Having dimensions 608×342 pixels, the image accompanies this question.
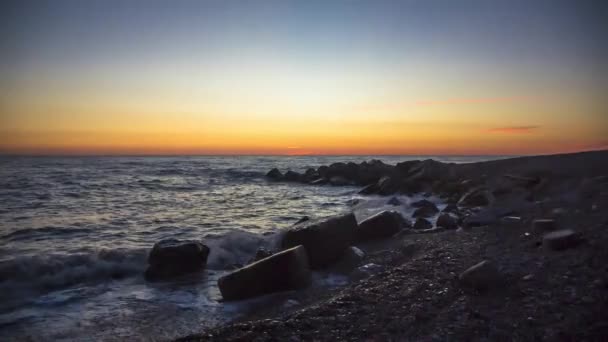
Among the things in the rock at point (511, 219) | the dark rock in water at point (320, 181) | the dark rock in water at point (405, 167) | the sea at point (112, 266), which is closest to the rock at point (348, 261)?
the sea at point (112, 266)

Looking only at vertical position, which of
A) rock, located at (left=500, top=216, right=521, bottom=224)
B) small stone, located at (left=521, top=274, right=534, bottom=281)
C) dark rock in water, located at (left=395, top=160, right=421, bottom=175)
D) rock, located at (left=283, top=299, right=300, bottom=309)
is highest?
dark rock in water, located at (left=395, top=160, right=421, bottom=175)

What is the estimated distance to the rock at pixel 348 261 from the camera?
5962mm

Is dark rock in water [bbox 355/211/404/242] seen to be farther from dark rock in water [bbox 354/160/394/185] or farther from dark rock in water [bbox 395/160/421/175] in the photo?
dark rock in water [bbox 354/160/394/185]

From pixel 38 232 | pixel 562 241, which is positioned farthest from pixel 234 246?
pixel 562 241

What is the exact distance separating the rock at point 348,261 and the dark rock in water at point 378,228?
1.13m

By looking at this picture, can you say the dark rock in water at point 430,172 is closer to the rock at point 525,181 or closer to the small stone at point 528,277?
the rock at point 525,181

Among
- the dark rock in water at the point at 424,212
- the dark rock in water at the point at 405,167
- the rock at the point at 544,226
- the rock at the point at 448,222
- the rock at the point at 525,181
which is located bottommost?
the dark rock in water at the point at 424,212

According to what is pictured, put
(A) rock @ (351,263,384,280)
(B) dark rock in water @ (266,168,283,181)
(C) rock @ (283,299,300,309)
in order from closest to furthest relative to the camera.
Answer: (C) rock @ (283,299,300,309) < (A) rock @ (351,263,384,280) < (B) dark rock in water @ (266,168,283,181)

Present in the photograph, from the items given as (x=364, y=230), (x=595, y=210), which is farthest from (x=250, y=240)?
(x=595, y=210)

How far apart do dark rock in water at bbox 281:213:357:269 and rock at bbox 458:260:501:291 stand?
2.74 m

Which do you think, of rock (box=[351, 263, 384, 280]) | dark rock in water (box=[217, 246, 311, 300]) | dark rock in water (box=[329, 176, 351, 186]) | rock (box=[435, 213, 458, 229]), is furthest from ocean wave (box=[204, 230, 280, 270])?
dark rock in water (box=[329, 176, 351, 186])

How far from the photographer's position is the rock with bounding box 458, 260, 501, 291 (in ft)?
12.3

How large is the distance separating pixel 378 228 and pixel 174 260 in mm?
4342

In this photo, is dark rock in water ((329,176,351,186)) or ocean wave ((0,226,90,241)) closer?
ocean wave ((0,226,90,241))
